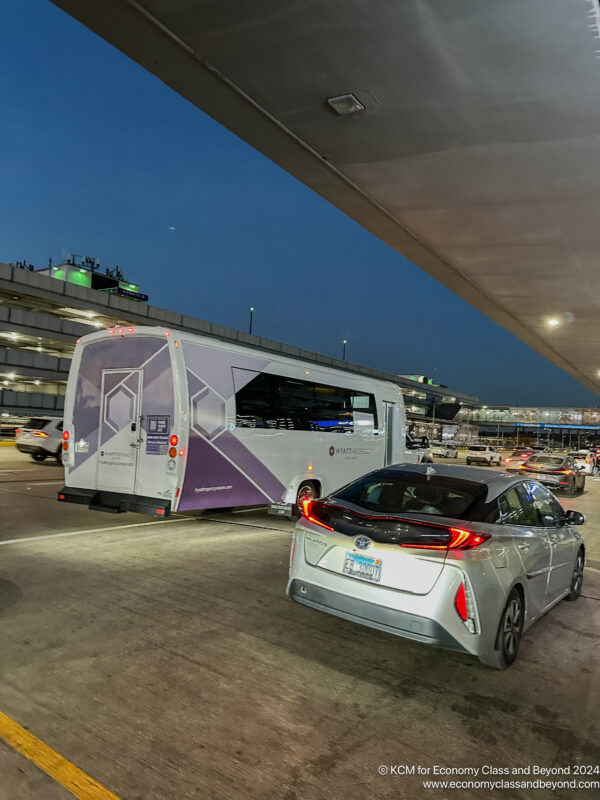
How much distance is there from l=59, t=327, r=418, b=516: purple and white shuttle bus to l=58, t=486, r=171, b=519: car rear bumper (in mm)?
17

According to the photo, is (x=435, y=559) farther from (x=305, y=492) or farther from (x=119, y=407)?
(x=305, y=492)

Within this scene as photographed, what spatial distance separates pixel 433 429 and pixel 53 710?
9848 cm

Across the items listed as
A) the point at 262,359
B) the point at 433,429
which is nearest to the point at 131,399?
the point at 262,359

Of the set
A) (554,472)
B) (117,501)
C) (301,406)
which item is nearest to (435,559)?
(117,501)

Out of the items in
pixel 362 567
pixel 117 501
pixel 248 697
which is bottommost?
pixel 248 697

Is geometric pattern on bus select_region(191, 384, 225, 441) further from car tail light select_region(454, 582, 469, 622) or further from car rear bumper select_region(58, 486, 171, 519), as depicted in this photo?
car tail light select_region(454, 582, 469, 622)

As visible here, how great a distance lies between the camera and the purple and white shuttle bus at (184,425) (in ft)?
27.8

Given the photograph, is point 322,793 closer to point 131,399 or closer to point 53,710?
point 53,710

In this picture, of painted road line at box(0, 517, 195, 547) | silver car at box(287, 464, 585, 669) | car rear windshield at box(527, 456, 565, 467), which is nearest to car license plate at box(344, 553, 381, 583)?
silver car at box(287, 464, 585, 669)

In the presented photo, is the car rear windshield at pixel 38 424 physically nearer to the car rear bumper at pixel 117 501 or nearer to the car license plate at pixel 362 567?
the car rear bumper at pixel 117 501

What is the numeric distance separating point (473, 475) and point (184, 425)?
463 cm

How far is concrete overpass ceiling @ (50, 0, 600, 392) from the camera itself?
13.6 feet

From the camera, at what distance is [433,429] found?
3878 inches

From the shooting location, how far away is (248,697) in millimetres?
3703
